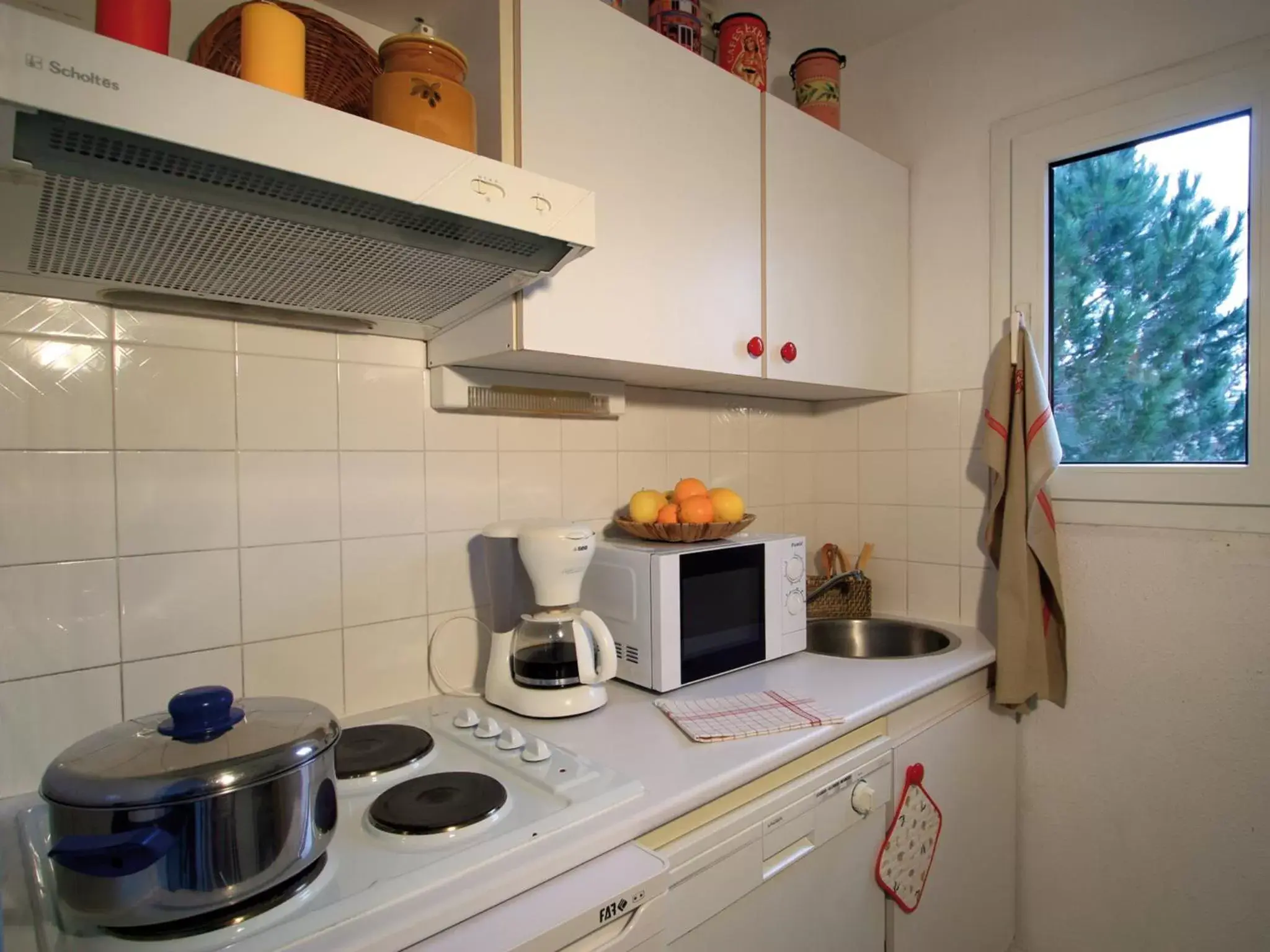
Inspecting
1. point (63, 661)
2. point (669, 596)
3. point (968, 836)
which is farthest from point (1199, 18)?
point (63, 661)

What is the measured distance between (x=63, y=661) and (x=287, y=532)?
1.09ft

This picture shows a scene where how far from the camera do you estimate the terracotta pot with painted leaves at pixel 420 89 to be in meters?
0.90

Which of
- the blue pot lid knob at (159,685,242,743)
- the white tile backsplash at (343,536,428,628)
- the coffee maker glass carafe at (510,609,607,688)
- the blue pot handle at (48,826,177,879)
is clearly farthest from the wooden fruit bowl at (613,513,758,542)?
the blue pot handle at (48,826,177,879)

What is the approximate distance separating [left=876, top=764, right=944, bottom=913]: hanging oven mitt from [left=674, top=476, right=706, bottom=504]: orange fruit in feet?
2.17

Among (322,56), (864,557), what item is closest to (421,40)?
(322,56)

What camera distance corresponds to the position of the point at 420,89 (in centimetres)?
90

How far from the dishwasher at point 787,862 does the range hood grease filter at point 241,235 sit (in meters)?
0.80

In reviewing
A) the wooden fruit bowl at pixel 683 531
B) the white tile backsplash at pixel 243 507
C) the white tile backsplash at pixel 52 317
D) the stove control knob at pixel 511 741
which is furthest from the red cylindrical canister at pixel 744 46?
the stove control knob at pixel 511 741

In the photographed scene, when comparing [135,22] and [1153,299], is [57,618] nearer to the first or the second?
[135,22]

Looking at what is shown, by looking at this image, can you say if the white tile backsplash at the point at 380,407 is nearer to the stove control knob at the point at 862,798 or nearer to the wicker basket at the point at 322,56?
the wicker basket at the point at 322,56

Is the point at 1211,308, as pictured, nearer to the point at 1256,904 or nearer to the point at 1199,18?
the point at 1199,18

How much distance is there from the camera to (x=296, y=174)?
2.34 ft

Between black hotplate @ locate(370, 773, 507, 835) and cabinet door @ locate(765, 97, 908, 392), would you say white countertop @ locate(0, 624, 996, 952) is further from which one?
cabinet door @ locate(765, 97, 908, 392)

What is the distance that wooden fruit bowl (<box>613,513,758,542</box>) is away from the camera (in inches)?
55.7
